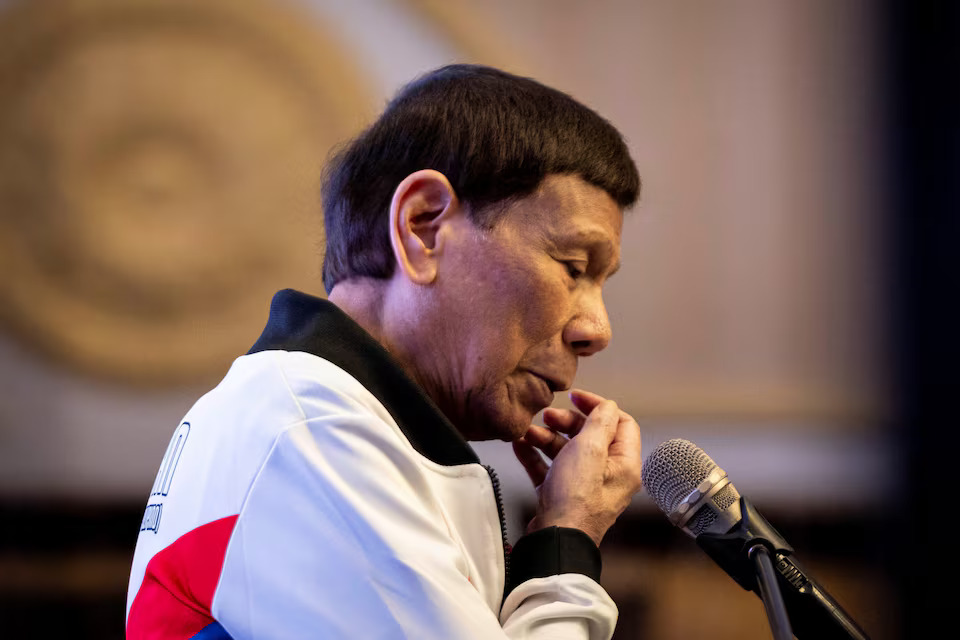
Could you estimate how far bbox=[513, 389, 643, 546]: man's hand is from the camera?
114cm

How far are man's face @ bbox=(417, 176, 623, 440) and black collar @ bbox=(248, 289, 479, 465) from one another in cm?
11

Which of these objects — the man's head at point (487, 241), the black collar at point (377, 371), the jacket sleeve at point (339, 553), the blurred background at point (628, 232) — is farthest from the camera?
the blurred background at point (628, 232)

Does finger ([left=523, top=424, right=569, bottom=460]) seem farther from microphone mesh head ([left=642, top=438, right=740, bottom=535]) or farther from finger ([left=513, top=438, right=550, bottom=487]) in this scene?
microphone mesh head ([left=642, top=438, right=740, bottom=535])

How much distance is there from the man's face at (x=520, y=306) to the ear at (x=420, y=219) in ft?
0.08

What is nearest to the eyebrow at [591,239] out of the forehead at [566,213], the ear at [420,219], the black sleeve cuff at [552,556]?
the forehead at [566,213]

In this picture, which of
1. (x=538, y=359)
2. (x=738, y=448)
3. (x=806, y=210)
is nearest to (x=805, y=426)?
(x=738, y=448)

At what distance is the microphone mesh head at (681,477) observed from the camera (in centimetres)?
108

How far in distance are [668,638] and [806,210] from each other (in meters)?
1.35

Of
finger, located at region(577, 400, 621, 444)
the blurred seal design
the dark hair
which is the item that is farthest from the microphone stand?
the blurred seal design

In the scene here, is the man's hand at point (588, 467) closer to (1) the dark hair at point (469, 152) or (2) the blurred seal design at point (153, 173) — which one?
(1) the dark hair at point (469, 152)

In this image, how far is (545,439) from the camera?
136cm

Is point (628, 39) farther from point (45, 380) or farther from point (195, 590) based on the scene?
point (195, 590)

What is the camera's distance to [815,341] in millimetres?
2693

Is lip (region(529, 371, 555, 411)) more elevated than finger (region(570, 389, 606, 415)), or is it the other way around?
lip (region(529, 371, 555, 411))
